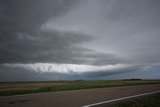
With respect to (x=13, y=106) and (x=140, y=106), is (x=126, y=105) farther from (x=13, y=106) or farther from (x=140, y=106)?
(x=13, y=106)

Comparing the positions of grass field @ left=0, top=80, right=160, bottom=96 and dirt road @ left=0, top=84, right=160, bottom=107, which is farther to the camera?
grass field @ left=0, top=80, right=160, bottom=96

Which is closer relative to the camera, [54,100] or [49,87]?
[54,100]

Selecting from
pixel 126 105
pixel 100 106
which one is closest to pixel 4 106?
pixel 100 106

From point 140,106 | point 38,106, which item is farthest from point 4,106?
point 140,106

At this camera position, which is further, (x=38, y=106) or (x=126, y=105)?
(x=126, y=105)

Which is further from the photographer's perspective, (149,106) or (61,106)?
(149,106)

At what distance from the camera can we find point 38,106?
10375 millimetres

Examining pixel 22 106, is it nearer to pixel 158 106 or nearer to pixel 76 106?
pixel 76 106

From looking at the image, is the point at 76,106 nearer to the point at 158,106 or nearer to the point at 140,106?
the point at 140,106

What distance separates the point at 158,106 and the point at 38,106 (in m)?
8.17

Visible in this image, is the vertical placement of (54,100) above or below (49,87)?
below

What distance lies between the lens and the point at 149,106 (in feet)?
36.6

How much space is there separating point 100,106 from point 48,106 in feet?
11.2

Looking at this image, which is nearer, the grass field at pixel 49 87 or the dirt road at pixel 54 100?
the dirt road at pixel 54 100
